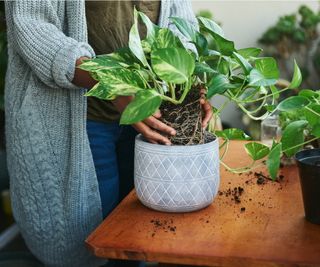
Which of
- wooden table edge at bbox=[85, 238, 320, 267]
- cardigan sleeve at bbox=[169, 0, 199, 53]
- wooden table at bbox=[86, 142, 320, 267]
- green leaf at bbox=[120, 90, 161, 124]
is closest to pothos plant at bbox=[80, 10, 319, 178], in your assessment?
green leaf at bbox=[120, 90, 161, 124]

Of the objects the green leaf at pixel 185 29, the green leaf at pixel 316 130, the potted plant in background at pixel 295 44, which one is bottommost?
the potted plant in background at pixel 295 44

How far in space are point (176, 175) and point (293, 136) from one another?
0.88 feet

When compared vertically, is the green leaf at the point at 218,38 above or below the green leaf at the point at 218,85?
above

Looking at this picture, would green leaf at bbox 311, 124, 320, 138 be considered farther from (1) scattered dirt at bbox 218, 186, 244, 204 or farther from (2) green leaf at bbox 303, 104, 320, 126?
(1) scattered dirt at bbox 218, 186, 244, 204

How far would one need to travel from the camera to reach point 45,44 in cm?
128

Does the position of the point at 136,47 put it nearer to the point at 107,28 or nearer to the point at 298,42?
the point at 107,28

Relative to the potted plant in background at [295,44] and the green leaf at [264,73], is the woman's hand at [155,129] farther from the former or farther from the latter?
the potted plant in background at [295,44]

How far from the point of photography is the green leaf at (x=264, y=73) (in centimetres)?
107

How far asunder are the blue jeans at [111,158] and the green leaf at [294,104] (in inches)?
22.4

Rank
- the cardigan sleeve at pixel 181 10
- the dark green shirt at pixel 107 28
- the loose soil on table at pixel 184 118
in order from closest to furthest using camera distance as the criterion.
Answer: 1. the loose soil on table at pixel 184 118
2. the dark green shirt at pixel 107 28
3. the cardigan sleeve at pixel 181 10

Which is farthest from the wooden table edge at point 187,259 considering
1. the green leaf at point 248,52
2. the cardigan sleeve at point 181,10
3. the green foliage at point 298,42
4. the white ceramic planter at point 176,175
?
the green foliage at point 298,42

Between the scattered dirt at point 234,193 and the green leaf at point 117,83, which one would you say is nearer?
the green leaf at point 117,83

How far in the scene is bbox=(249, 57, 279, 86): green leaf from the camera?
1.07 metres

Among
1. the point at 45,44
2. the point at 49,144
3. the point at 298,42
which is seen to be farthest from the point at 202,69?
the point at 298,42
